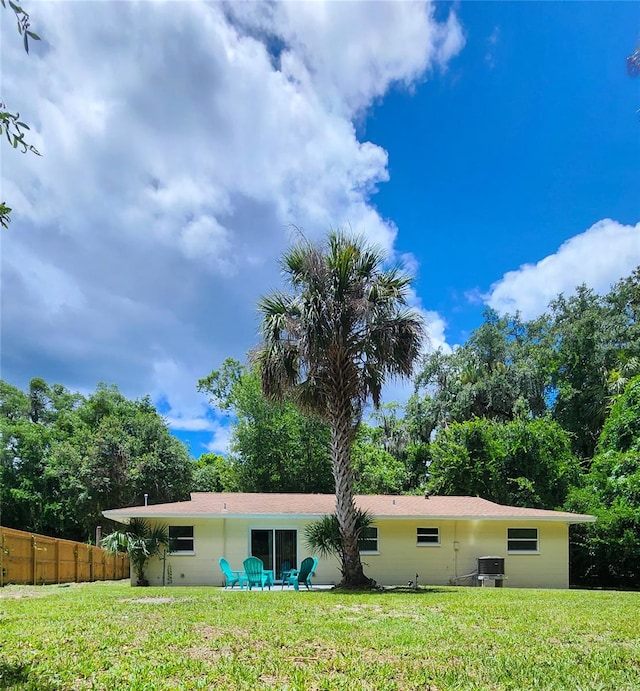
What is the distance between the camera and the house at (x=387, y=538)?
1762 centimetres

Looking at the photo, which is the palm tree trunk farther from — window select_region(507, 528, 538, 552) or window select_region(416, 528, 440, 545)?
window select_region(507, 528, 538, 552)

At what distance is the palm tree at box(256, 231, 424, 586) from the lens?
580 inches

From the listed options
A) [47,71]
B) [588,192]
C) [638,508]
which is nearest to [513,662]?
[47,71]

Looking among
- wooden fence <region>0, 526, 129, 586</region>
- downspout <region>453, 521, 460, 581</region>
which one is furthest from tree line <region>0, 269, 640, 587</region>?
wooden fence <region>0, 526, 129, 586</region>

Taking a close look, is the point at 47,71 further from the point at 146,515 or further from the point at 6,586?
the point at 6,586

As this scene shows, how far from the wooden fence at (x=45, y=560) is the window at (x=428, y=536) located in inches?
365

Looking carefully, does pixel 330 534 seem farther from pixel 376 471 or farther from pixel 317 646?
pixel 376 471

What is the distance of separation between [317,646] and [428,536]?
13144mm

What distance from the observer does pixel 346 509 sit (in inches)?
585

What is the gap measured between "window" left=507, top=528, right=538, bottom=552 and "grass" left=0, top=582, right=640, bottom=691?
28.2ft

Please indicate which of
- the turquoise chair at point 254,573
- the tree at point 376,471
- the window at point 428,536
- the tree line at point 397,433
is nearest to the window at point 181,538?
the turquoise chair at point 254,573

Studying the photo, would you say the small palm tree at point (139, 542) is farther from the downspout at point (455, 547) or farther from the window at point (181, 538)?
the downspout at point (455, 547)

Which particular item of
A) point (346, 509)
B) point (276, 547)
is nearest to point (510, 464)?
point (276, 547)

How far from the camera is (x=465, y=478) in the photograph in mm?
24750
